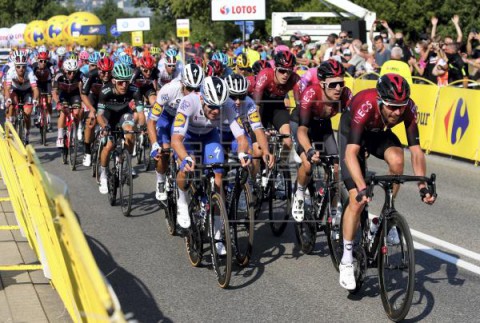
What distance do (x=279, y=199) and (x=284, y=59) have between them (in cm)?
176

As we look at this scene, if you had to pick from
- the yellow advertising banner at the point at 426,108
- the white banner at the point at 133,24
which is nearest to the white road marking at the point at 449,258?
the yellow advertising banner at the point at 426,108

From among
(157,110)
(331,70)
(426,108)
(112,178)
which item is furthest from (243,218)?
(426,108)

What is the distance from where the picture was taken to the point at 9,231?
910 centimetres

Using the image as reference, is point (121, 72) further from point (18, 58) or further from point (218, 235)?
point (18, 58)

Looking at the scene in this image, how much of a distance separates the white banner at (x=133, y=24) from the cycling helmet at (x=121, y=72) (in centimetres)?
3940

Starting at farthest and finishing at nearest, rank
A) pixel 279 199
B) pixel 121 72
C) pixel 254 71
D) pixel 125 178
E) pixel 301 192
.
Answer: pixel 254 71 < pixel 121 72 < pixel 125 178 < pixel 279 199 < pixel 301 192

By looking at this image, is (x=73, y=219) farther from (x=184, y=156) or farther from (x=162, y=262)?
(x=162, y=262)

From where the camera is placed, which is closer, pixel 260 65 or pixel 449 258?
pixel 449 258

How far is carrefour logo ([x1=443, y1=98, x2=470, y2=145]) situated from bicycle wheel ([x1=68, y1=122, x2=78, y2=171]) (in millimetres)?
6820

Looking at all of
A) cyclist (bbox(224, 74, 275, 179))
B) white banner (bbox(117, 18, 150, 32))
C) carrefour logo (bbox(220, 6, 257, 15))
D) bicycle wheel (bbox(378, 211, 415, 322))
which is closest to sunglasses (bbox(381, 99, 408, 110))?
bicycle wheel (bbox(378, 211, 415, 322))

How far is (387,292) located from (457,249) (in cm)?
251

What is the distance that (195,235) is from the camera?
26.0 ft

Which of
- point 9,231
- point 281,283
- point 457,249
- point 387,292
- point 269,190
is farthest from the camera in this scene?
point 269,190

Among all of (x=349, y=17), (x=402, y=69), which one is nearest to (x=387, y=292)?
(x=402, y=69)
